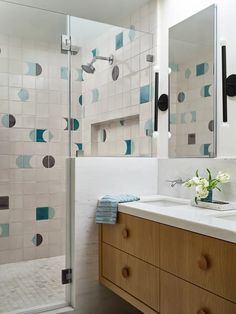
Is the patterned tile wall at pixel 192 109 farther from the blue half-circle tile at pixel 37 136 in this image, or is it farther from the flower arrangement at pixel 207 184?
the blue half-circle tile at pixel 37 136

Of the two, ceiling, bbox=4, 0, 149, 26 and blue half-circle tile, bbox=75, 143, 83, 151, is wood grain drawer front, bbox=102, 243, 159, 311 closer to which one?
blue half-circle tile, bbox=75, 143, 83, 151

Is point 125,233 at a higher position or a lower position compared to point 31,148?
lower

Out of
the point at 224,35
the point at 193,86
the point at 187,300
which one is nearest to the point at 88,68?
the point at 193,86

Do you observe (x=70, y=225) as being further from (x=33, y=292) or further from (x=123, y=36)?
(x=123, y=36)

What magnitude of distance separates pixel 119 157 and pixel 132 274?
855mm

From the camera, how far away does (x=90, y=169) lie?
2346 mm

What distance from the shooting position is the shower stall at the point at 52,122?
2.57 metres

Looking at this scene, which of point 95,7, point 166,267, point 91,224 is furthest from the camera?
point 95,7

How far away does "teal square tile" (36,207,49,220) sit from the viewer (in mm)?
3305

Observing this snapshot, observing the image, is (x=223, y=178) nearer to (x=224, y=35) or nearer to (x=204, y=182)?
(x=204, y=182)

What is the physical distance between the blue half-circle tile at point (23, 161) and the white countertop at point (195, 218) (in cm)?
142

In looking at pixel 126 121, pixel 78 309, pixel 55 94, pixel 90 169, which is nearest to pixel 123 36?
pixel 126 121

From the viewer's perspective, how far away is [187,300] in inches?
62.9

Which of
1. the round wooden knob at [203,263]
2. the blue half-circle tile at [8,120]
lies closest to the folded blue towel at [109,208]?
the round wooden knob at [203,263]
